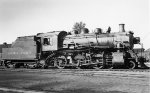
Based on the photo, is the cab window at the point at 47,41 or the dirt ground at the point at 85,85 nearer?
the dirt ground at the point at 85,85

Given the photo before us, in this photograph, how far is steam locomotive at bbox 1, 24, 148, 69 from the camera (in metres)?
14.9

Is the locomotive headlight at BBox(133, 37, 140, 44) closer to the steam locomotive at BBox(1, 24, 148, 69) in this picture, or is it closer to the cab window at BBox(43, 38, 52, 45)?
the steam locomotive at BBox(1, 24, 148, 69)

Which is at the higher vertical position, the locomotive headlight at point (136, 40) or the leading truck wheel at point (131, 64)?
the locomotive headlight at point (136, 40)

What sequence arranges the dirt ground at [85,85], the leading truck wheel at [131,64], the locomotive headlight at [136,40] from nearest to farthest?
the dirt ground at [85,85] → the leading truck wheel at [131,64] → the locomotive headlight at [136,40]

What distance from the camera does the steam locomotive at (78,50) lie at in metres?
14.9

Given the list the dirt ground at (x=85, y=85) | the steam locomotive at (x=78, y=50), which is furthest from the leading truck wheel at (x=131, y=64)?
the dirt ground at (x=85, y=85)

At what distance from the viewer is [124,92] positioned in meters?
6.36

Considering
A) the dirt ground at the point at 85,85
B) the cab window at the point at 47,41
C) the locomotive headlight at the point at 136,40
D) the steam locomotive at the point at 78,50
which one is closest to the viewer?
the dirt ground at the point at 85,85

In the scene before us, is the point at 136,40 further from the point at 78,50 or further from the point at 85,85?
the point at 85,85

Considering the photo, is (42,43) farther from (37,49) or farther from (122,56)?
(122,56)

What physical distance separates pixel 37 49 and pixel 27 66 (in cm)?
232

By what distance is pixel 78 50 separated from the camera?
16.3 m

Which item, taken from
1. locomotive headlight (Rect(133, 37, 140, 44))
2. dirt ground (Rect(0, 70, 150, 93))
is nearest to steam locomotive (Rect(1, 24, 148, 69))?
locomotive headlight (Rect(133, 37, 140, 44))

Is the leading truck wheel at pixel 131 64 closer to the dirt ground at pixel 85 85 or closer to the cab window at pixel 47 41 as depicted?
the dirt ground at pixel 85 85
